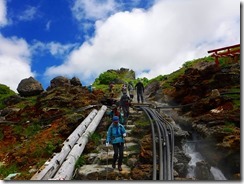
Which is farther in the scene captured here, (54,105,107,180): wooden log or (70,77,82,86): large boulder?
(70,77,82,86): large boulder

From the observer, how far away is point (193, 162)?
10.5 meters

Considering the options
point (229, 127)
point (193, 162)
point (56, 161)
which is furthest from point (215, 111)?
point (56, 161)

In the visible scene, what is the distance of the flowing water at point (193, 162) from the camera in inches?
363

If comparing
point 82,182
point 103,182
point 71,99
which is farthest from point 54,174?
point 71,99

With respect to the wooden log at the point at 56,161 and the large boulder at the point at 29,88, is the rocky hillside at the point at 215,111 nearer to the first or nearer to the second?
the wooden log at the point at 56,161

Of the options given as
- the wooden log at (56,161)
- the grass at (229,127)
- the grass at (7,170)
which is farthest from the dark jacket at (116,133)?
the grass at (229,127)

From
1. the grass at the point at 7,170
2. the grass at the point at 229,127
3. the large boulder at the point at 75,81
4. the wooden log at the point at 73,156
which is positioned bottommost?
the grass at the point at 7,170

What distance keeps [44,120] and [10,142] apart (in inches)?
72.7

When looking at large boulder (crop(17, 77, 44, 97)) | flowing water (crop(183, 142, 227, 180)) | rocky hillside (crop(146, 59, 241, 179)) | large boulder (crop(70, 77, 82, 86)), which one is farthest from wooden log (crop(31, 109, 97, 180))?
large boulder (crop(70, 77, 82, 86))

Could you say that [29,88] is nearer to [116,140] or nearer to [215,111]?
[215,111]

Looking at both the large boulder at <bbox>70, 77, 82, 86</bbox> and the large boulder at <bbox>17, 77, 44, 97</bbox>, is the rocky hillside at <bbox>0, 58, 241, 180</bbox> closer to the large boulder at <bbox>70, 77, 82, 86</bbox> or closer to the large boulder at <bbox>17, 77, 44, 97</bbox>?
the large boulder at <bbox>17, 77, 44, 97</bbox>

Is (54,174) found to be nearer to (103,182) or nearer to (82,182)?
(82,182)

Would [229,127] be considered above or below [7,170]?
above

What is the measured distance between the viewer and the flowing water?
922cm
